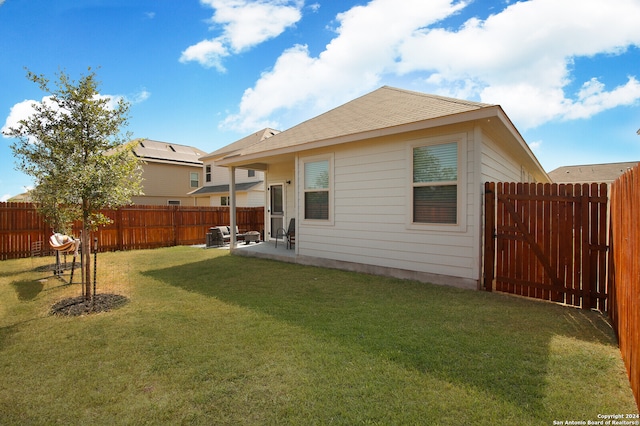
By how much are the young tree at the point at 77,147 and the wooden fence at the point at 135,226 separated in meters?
5.03

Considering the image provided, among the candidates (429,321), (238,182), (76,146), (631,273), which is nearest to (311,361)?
(429,321)

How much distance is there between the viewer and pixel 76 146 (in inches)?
172

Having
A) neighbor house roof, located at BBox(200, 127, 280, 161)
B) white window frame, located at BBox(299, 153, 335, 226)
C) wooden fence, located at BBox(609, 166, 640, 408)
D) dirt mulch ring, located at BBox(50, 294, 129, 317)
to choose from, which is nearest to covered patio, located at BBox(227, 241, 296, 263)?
white window frame, located at BBox(299, 153, 335, 226)

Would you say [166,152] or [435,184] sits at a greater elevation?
[166,152]

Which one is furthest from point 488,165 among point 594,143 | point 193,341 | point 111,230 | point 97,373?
point 594,143

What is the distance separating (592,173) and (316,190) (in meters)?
29.9

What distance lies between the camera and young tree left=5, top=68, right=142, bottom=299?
4.24m

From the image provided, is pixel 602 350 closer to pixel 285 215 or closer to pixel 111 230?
pixel 285 215

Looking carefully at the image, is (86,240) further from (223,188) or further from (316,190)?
(223,188)

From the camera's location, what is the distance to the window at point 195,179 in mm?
24453

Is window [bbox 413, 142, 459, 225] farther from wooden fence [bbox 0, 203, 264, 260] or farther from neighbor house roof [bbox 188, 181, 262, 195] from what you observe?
neighbor house roof [bbox 188, 181, 262, 195]

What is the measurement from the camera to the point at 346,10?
7.28 meters

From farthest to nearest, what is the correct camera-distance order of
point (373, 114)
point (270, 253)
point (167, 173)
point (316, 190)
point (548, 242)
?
point (167, 173), point (270, 253), point (316, 190), point (373, 114), point (548, 242)

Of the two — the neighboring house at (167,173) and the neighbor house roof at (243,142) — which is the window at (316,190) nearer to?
the neighbor house roof at (243,142)
